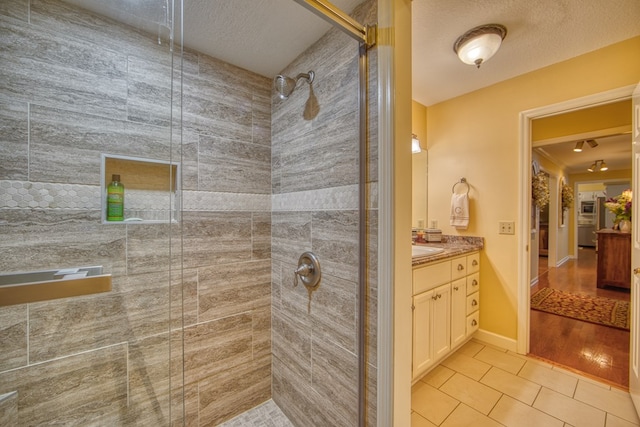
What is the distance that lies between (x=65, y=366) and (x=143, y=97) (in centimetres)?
129

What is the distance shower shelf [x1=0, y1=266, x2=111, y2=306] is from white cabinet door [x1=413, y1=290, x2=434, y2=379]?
1.57 m

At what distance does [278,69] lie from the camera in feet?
5.35

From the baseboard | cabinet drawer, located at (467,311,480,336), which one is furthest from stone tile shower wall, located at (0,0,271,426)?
the baseboard

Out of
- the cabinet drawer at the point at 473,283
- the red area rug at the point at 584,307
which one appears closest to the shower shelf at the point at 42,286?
the cabinet drawer at the point at 473,283

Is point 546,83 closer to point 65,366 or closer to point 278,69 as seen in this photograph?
point 278,69

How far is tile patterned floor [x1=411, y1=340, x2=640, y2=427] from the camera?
147 cm

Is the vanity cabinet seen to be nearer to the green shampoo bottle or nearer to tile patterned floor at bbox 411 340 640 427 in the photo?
tile patterned floor at bbox 411 340 640 427

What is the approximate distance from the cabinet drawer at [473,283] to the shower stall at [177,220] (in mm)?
1507

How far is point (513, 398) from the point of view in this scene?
1.63 m

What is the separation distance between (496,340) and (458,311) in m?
0.68

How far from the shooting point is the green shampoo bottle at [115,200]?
1185 millimetres

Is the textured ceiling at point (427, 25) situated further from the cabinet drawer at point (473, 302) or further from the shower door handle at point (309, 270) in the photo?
the cabinet drawer at point (473, 302)

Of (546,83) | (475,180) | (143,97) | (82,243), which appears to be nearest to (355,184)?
(143,97)

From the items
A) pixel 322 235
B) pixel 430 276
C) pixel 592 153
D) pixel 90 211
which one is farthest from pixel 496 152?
pixel 592 153
